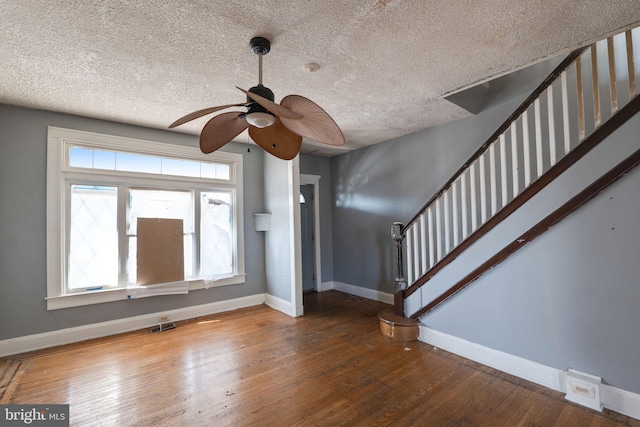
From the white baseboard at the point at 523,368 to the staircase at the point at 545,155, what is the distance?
1.09ft

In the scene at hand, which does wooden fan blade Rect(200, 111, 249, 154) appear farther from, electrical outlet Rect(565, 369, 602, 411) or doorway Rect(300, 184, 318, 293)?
doorway Rect(300, 184, 318, 293)

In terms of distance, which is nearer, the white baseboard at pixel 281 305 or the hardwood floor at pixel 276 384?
the hardwood floor at pixel 276 384

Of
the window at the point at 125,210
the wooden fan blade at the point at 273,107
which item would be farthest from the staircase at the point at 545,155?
the window at the point at 125,210

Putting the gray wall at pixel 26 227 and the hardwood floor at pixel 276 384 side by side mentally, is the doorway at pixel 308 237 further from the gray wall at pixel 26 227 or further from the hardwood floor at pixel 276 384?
the gray wall at pixel 26 227

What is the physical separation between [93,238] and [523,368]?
4.72 metres

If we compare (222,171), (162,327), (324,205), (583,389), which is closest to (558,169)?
(583,389)

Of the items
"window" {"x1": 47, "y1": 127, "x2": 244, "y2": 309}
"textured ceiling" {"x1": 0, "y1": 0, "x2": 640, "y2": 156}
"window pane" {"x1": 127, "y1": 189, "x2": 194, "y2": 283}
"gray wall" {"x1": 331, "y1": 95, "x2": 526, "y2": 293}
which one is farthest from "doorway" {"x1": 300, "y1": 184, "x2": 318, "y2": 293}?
"textured ceiling" {"x1": 0, "y1": 0, "x2": 640, "y2": 156}

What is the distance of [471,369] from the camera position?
245cm

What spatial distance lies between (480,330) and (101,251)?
14.3 feet

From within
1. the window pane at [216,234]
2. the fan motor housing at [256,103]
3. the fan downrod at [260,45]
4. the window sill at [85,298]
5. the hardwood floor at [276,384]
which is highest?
the fan downrod at [260,45]

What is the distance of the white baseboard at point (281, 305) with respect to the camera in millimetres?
3895

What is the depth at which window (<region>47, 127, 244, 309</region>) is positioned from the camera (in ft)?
10.3

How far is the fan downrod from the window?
8.11 ft

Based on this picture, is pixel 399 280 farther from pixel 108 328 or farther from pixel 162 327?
pixel 108 328
